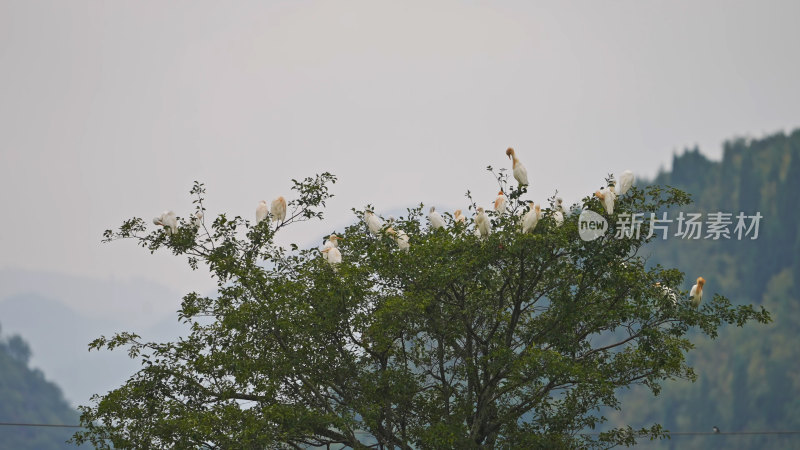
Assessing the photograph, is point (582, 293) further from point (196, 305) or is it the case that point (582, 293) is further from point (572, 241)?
point (196, 305)

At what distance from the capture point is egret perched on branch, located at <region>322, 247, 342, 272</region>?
7019 mm

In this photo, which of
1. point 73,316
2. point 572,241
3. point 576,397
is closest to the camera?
point 572,241

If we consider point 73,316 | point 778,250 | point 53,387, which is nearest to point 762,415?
point 778,250

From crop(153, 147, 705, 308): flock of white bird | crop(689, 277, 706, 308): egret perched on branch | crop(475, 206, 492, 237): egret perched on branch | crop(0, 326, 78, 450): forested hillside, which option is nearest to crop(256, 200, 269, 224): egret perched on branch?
crop(153, 147, 705, 308): flock of white bird

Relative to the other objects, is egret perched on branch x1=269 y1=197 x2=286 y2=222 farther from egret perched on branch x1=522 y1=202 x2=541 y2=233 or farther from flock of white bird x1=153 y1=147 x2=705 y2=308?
egret perched on branch x1=522 y1=202 x2=541 y2=233

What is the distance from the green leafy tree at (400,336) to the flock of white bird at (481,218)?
0.06 metres

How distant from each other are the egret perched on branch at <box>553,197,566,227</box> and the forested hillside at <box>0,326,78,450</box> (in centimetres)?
4196

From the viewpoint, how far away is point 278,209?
24.6ft

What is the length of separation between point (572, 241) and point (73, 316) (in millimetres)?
100832

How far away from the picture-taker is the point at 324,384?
24.3 feet

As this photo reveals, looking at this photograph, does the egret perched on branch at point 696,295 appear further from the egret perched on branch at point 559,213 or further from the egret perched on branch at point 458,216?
the egret perched on branch at point 458,216

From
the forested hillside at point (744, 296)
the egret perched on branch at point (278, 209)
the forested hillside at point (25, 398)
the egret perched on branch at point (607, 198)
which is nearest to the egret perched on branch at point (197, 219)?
the egret perched on branch at point (278, 209)

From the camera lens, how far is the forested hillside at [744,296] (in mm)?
48281

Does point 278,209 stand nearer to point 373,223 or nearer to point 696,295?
point 373,223
